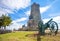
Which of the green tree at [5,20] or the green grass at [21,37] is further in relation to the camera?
the green tree at [5,20]

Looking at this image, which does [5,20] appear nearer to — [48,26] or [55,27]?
[48,26]

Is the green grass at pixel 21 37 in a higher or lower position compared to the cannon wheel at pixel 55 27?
lower

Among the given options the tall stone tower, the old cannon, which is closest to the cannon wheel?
the old cannon

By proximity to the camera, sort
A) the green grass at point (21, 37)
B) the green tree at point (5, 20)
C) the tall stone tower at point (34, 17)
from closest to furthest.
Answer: the green grass at point (21, 37)
the tall stone tower at point (34, 17)
the green tree at point (5, 20)

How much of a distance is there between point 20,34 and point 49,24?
0.87m

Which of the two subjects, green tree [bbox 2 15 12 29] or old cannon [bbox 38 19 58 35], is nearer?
old cannon [bbox 38 19 58 35]

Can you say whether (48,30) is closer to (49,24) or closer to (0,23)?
(49,24)

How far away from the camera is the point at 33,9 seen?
4.19m

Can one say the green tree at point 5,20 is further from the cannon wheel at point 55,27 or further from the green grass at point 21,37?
the cannon wheel at point 55,27

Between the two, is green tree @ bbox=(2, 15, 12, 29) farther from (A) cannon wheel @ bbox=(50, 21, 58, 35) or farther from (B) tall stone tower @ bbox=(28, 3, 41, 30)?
(A) cannon wheel @ bbox=(50, 21, 58, 35)

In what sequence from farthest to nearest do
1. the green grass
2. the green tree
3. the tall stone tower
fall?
the green tree → the tall stone tower → the green grass

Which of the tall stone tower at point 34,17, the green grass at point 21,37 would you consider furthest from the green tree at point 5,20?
the tall stone tower at point 34,17

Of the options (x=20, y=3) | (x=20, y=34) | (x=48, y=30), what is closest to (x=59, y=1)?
(x=48, y=30)

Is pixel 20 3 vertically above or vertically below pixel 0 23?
above
